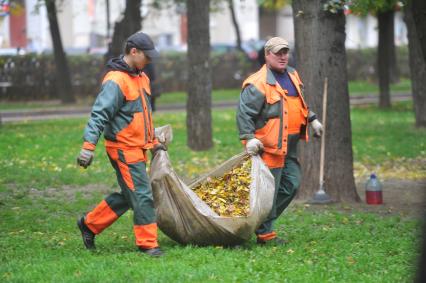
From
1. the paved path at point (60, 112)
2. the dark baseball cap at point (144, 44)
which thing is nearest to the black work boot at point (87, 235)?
the dark baseball cap at point (144, 44)

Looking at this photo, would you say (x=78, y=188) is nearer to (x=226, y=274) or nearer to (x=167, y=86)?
(x=226, y=274)

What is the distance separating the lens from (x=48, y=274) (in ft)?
21.6

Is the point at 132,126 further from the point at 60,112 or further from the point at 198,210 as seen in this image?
the point at 60,112

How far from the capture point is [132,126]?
724cm

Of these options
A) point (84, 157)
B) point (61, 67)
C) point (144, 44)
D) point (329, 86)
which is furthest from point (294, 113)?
point (61, 67)

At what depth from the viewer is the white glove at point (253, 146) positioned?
758cm

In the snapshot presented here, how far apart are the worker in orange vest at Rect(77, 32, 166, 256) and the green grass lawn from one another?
278 mm

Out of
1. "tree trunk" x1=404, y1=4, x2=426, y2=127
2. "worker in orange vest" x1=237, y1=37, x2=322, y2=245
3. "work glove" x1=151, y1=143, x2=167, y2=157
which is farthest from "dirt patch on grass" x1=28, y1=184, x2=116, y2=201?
"tree trunk" x1=404, y1=4, x2=426, y2=127

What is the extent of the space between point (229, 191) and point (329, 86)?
9.17ft

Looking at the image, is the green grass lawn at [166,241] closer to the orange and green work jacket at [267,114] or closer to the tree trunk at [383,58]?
the orange and green work jacket at [267,114]

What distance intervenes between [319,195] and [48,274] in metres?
4.48

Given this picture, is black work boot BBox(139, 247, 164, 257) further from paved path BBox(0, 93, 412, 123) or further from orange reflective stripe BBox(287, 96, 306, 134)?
paved path BBox(0, 93, 412, 123)

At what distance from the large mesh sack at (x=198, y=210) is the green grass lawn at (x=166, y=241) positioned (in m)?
0.13

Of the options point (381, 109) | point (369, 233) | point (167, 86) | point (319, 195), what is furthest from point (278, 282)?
point (167, 86)
